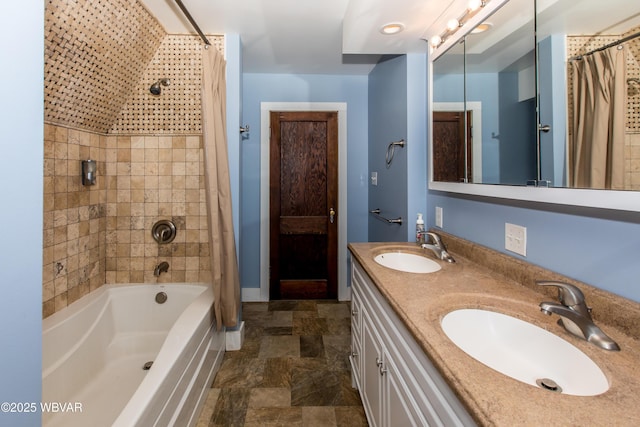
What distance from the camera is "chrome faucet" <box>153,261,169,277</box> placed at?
219 cm

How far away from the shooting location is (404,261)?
Answer: 1727mm

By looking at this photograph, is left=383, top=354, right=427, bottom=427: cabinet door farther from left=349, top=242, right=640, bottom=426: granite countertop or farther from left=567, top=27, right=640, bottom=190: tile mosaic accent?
left=567, top=27, right=640, bottom=190: tile mosaic accent

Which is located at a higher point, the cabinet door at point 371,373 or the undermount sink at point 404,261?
the undermount sink at point 404,261

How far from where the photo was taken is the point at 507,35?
1231 mm

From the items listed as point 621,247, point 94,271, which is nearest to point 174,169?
point 94,271

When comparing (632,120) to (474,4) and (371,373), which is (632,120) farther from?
(371,373)

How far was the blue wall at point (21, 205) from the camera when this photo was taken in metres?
0.58

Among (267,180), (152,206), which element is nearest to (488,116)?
(267,180)

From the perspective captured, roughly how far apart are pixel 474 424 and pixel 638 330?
0.56 meters

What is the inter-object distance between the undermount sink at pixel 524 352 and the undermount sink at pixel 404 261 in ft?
2.07

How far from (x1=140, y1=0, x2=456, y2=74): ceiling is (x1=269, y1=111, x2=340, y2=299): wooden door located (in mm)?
721

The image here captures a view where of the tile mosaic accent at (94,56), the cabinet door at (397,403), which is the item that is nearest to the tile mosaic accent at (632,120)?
the cabinet door at (397,403)

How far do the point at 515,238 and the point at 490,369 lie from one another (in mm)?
778

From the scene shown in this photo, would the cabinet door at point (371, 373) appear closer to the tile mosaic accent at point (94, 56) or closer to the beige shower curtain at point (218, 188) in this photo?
the beige shower curtain at point (218, 188)
